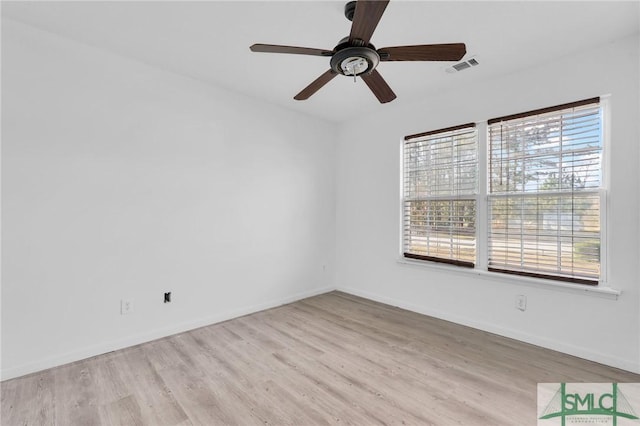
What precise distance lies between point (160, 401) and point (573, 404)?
2673 mm

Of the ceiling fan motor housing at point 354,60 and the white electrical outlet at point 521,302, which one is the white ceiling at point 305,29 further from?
the white electrical outlet at point 521,302

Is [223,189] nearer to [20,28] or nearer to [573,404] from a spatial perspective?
[20,28]

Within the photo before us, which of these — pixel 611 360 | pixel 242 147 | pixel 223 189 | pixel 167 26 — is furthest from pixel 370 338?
pixel 167 26

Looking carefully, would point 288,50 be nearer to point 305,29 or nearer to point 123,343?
point 305,29

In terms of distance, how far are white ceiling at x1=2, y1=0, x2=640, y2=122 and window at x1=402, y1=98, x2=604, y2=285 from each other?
1.96 feet

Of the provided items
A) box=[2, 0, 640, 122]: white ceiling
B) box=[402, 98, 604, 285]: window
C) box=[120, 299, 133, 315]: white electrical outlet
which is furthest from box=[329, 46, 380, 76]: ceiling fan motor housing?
box=[120, 299, 133, 315]: white electrical outlet

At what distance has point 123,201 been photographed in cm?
273

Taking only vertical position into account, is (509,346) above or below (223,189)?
below

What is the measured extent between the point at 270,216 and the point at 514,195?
2721 mm

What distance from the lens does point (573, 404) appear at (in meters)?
1.95

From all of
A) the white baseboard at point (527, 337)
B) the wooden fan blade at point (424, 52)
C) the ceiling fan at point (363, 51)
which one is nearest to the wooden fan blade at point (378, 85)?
the ceiling fan at point (363, 51)

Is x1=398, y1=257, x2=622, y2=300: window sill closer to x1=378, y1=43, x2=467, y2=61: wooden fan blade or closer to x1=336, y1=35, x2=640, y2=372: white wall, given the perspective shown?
x1=336, y1=35, x2=640, y2=372: white wall

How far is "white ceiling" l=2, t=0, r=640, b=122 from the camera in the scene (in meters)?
2.08

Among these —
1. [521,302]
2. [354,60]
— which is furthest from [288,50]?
[521,302]
